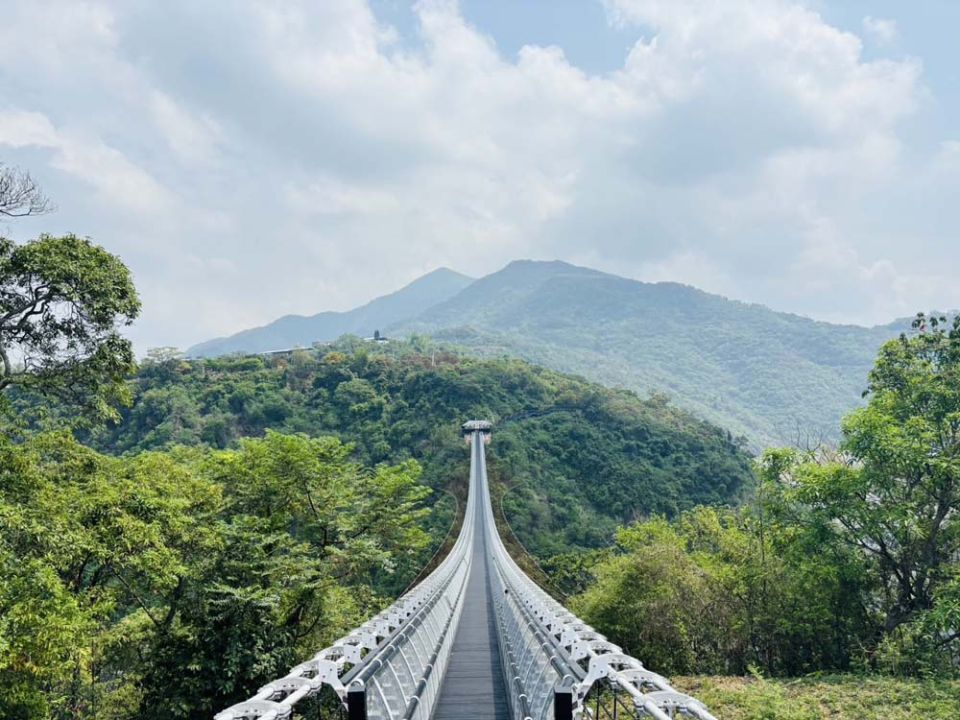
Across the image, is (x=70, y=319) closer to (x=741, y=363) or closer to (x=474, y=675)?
(x=474, y=675)

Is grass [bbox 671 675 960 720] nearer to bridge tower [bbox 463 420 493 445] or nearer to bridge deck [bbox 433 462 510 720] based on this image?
bridge deck [bbox 433 462 510 720]

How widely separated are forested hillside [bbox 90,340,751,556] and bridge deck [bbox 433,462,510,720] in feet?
62.3

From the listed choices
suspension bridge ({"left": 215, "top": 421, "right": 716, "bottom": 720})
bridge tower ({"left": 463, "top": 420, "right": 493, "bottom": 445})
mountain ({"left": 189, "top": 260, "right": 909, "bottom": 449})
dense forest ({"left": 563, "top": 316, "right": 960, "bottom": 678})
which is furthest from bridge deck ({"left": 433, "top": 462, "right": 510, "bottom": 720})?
mountain ({"left": 189, "top": 260, "right": 909, "bottom": 449})

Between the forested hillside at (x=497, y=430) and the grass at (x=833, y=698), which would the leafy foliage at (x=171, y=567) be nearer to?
the grass at (x=833, y=698)

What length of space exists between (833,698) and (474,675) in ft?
14.6

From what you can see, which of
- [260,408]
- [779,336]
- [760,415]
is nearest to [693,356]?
[779,336]

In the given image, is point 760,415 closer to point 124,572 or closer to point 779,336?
point 779,336

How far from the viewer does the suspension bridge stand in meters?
3.57

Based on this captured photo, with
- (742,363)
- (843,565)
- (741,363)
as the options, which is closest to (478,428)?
(843,565)

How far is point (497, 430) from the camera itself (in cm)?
4556

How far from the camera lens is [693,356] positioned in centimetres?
16312

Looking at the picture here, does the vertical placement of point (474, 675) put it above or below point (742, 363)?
below

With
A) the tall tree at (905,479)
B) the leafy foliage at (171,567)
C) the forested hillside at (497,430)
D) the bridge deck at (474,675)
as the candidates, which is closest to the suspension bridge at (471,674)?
the bridge deck at (474,675)

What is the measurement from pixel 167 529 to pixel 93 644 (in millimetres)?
2069
